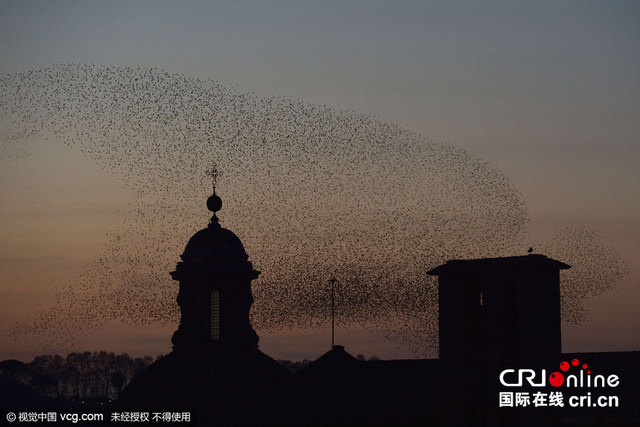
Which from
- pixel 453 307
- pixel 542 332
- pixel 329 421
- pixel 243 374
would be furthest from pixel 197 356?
pixel 542 332

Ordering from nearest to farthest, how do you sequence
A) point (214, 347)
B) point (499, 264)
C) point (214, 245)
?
point (499, 264), point (214, 347), point (214, 245)

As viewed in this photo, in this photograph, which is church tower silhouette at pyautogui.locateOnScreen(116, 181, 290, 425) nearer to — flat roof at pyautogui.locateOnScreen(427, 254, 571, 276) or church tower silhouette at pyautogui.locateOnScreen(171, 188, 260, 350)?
church tower silhouette at pyautogui.locateOnScreen(171, 188, 260, 350)

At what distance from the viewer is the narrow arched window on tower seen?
12694 cm

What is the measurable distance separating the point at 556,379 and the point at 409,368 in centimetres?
3842

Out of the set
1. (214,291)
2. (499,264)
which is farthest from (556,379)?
(214,291)

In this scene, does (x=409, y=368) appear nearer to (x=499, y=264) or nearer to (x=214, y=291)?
(x=214, y=291)

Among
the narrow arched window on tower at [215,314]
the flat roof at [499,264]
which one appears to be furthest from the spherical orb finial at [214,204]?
the flat roof at [499,264]

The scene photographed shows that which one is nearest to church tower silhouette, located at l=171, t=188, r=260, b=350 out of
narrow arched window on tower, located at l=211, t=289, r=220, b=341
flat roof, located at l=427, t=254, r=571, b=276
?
narrow arched window on tower, located at l=211, t=289, r=220, b=341

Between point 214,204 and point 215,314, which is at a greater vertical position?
point 214,204

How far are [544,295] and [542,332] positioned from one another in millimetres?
2519

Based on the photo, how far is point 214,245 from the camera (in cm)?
12694

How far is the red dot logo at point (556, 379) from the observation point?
3802 inches

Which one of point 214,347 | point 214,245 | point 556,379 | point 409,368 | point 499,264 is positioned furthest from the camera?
point 409,368

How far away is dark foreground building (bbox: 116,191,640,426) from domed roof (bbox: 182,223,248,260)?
0.11 m
